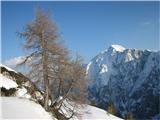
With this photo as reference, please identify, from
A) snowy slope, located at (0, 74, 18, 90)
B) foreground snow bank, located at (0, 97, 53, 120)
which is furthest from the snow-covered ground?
snowy slope, located at (0, 74, 18, 90)

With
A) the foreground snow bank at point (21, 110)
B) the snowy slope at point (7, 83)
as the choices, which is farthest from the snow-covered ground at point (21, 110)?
the snowy slope at point (7, 83)

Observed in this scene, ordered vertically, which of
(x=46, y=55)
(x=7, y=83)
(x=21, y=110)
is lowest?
(x=21, y=110)

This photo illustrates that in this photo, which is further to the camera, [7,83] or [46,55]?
[7,83]

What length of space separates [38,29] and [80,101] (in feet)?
33.9

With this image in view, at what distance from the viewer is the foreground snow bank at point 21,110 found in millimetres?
36075

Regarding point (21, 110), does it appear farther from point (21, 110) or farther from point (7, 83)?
point (7, 83)

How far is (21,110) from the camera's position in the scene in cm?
3841

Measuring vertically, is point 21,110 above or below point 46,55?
below

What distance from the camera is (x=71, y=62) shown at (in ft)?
139

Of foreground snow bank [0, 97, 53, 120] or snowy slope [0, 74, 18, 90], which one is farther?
snowy slope [0, 74, 18, 90]

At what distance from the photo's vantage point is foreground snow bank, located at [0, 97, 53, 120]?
36.1 meters

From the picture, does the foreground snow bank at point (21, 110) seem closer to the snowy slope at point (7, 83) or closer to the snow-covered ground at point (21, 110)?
the snow-covered ground at point (21, 110)

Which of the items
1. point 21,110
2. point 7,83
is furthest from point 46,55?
point 7,83

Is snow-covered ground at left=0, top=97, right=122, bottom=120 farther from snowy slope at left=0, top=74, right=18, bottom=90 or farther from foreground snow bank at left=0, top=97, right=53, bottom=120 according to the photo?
snowy slope at left=0, top=74, right=18, bottom=90
